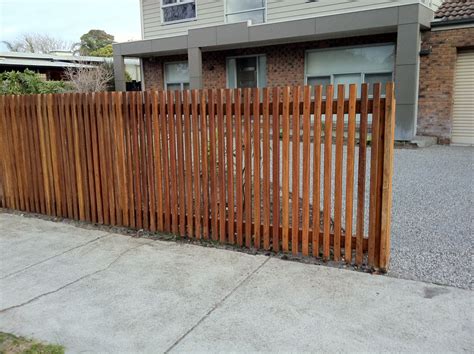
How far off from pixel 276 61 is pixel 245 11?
1.98m

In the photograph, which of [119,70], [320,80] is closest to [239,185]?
[320,80]

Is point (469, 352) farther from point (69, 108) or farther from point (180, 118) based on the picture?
point (69, 108)

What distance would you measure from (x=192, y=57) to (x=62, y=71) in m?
12.3

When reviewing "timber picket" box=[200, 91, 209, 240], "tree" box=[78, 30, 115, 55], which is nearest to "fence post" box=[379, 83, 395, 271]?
"timber picket" box=[200, 91, 209, 240]

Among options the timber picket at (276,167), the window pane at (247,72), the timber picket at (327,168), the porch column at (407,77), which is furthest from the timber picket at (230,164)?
the window pane at (247,72)

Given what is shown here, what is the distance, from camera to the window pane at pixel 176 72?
1752 cm

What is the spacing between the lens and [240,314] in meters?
3.41

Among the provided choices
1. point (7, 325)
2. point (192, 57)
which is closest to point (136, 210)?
point (7, 325)

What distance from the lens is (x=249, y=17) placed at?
1470 centimetres

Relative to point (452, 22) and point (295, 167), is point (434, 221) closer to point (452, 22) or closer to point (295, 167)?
point (295, 167)

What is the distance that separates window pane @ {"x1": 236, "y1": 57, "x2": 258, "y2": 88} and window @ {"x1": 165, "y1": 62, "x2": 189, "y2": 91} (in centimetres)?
258

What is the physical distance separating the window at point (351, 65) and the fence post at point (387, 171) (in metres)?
8.73

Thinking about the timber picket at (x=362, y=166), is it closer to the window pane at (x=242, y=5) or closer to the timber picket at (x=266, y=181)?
the timber picket at (x=266, y=181)

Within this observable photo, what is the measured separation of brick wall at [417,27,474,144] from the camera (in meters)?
11.6
